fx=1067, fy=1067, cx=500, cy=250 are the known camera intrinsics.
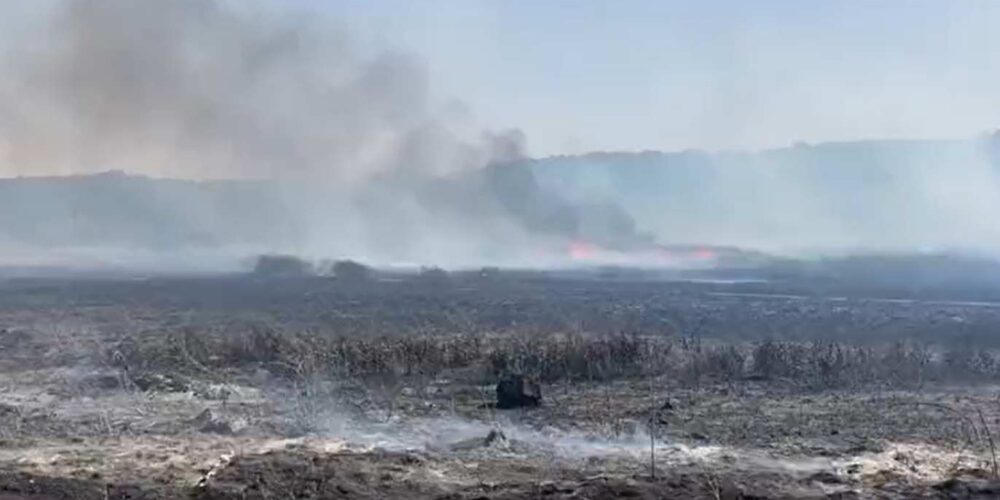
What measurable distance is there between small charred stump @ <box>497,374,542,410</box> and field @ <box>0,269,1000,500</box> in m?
0.22

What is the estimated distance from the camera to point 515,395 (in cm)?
1450

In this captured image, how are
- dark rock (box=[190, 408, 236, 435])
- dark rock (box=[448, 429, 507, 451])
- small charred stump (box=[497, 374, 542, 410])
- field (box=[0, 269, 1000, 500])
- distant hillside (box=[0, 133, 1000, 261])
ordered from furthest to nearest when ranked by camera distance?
distant hillside (box=[0, 133, 1000, 261]), small charred stump (box=[497, 374, 542, 410]), dark rock (box=[190, 408, 236, 435]), dark rock (box=[448, 429, 507, 451]), field (box=[0, 269, 1000, 500])

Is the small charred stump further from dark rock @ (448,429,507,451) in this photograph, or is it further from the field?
dark rock @ (448,429,507,451)

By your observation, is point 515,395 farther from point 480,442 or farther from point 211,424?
point 211,424

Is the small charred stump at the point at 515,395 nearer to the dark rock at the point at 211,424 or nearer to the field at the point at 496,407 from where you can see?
the field at the point at 496,407

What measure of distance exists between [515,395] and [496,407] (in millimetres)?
308

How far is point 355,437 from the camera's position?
12.6 m

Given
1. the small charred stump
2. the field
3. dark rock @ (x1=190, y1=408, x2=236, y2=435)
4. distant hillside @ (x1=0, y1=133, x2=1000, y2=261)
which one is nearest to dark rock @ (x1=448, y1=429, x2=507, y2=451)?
the field

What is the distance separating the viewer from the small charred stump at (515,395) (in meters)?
14.4

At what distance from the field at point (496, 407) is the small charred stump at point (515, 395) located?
22 cm

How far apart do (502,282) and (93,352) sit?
2176 centimetres

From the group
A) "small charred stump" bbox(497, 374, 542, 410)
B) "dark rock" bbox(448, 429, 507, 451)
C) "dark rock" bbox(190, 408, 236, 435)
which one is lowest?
"dark rock" bbox(448, 429, 507, 451)

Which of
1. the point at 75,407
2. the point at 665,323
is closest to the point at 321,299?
the point at 665,323

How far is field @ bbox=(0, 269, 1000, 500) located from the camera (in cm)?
1054
